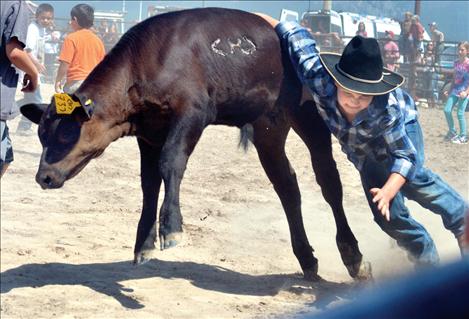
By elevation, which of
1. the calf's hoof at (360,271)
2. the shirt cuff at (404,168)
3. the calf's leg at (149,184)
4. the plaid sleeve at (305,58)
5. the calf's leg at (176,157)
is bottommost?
the calf's hoof at (360,271)

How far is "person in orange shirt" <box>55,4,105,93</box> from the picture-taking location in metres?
8.45

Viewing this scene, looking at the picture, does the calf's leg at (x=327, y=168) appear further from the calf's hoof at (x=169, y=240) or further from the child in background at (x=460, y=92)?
the child in background at (x=460, y=92)

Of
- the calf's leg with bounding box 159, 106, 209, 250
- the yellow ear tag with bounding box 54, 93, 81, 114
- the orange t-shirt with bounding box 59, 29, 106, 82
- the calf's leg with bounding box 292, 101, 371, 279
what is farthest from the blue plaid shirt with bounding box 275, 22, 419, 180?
the orange t-shirt with bounding box 59, 29, 106, 82

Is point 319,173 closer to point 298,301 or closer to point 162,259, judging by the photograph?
point 298,301

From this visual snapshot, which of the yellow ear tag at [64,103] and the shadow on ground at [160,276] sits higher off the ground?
the yellow ear tag at [64,103]

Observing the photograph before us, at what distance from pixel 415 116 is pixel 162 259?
6.53 ft

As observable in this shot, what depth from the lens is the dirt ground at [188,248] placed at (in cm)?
441

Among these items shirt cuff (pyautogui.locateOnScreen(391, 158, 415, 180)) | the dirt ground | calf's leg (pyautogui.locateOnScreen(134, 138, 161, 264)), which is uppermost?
shirt cuff (pyautogui.locateOnScreen(391, 158, 415, 180))

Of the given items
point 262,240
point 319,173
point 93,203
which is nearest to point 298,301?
point 319,173

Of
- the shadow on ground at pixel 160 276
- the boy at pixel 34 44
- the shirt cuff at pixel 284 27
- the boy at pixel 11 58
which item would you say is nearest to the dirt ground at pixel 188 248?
the shadow on ground at pixel 160 276

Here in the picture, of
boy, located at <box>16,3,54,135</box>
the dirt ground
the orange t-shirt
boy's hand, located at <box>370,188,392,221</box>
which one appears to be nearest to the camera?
boy's hand, located at <box>370,188,392,221</box>

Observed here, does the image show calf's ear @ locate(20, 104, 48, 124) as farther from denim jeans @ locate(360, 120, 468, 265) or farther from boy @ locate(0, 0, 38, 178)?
denim jeans @ locate(360, 120, 468, 265)

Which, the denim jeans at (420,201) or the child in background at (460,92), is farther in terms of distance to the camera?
the child in background at (460,92)

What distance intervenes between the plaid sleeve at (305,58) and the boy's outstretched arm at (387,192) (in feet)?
1.93
